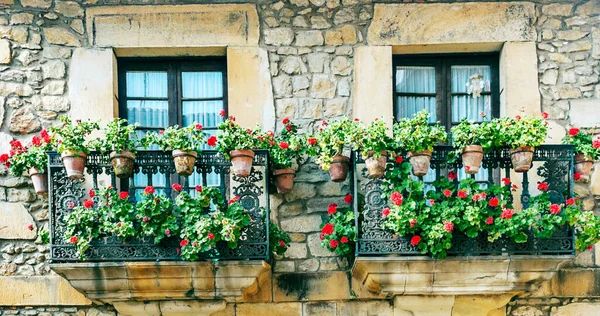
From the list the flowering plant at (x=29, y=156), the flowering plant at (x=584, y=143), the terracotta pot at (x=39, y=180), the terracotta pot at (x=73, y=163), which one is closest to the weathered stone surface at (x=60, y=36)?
the flowering plant at (x=29, y=156)

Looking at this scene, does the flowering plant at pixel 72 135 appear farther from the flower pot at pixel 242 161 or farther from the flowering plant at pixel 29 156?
the flower pot at pixel 242 161

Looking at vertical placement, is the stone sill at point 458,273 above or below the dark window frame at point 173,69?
below

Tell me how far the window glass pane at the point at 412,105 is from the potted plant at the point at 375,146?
40.8 inches

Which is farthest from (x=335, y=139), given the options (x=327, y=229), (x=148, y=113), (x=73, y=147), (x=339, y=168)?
(x=73, y=147)

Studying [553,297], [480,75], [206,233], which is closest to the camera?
[206,233]

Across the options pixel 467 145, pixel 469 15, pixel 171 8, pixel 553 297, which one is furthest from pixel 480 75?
pixel 171 8

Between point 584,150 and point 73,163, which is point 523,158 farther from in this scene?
point 73,163

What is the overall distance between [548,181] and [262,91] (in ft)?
7.60

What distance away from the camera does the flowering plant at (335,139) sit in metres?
7.89

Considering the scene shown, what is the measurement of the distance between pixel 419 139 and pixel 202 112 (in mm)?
1991

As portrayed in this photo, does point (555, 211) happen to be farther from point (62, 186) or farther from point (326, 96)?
point (62, 186)

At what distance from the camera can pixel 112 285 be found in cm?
799

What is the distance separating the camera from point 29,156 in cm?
818

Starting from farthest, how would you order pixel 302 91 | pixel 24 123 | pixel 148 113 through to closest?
1. pixel 148 113
2. pixel 302 91
3. pixel 24 123
